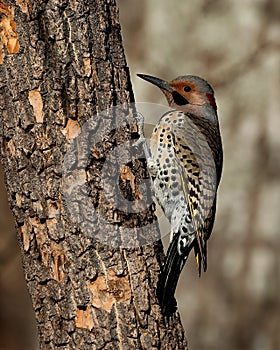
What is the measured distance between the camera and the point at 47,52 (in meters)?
3.46

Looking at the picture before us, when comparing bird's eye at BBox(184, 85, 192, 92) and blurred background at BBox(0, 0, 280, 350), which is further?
blurred background at BBox(0, 0, 280, 350)

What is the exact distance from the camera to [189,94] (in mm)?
4934

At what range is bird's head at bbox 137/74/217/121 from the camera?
194 inches

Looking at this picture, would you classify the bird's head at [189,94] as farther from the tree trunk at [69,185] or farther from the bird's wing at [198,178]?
the tree trunk at [69,185]

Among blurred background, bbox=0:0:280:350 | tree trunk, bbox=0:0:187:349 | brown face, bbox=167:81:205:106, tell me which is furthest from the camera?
blurred background, bbox=0:0:280:350

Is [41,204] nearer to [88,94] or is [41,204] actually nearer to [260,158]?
[88,94]

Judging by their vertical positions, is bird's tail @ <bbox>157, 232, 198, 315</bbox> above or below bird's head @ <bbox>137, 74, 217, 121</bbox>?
below

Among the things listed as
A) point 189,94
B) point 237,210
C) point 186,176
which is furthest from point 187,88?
point 237,210

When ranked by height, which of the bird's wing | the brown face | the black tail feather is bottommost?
the black tail feather

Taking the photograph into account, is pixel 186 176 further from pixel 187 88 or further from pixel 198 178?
pixel 187 88

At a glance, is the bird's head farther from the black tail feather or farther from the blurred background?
the blurred background

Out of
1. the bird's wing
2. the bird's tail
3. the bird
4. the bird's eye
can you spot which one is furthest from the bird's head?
the bird's tail

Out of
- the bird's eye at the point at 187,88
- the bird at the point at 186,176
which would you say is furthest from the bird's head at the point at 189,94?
the bird at the point at 186,176

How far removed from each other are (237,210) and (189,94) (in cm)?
323
